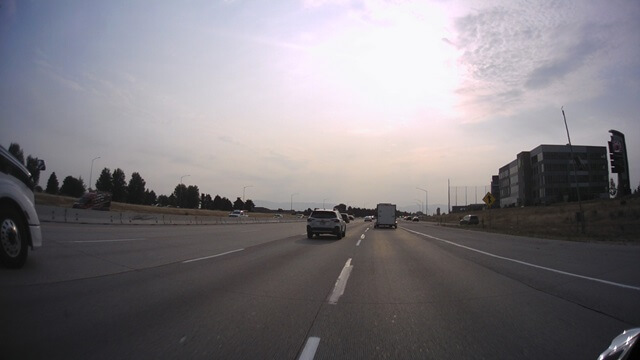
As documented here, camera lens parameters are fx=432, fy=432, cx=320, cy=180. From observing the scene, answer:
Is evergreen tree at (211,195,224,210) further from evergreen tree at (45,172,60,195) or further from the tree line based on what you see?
evergreen tree at (45,172,60,195)

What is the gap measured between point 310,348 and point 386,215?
49.4 meters

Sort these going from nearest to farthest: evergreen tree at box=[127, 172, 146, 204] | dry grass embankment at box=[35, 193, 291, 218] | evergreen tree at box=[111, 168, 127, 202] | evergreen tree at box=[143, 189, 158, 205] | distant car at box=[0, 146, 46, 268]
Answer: distant car at box=[0, 146, 46, 268], dry grass embankment at box=[35, 193, 291, 218], evergreen tree at box=[111, 168, 127, 202], evergreen tree at box=[127, 172, 146, 204], evergreen tree at box=[143, 189, 158, 205]

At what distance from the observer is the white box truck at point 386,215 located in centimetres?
5291

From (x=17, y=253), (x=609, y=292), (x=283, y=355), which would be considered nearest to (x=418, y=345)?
(x=283, y=355)

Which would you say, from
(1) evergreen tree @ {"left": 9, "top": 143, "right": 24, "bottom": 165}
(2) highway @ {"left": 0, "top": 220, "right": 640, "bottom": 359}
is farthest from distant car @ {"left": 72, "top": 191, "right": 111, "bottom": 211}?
(1) evergreen tree @ {"left": 9, "top": 143, "right": 24, "bottom": 165}

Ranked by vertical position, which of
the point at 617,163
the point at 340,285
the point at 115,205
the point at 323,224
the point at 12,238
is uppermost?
the point at 617,163

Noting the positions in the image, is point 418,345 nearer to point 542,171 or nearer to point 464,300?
point 464,300

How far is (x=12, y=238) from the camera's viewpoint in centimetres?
774

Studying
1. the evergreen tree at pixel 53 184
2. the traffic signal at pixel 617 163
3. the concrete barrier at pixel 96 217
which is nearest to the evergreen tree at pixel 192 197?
the evergreen tree at pixel 53 184

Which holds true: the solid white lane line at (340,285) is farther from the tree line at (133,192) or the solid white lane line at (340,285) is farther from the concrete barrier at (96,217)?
the tree line at (133,192)

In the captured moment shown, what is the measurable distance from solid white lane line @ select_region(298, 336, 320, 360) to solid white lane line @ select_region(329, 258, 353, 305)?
2.26 m

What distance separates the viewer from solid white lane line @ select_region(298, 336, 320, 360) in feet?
15.2

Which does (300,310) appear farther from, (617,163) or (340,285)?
(617,163)

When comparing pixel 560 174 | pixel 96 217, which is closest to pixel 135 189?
pixel 96 217
